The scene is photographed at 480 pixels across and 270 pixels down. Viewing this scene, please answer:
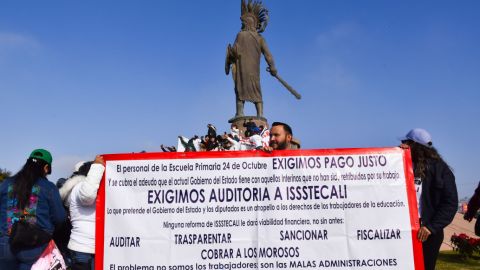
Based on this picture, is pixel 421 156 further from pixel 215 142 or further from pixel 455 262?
pixel 455 262

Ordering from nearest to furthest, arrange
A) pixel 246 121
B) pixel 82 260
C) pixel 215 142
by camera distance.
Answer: pixel 82 260 < pixel 215 142 < pixel 246 121

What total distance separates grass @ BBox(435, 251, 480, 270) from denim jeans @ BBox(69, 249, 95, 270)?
682cm

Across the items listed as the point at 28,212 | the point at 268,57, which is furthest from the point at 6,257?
the point at 268,57

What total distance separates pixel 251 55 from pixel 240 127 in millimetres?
2231

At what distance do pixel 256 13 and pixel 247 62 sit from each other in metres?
1.70

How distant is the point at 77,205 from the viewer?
389 centimetres

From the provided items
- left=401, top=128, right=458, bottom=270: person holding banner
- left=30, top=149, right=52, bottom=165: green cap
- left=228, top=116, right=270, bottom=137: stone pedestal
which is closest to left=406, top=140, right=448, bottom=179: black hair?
left=401, top=128, right=458, bottom=270: person holding banner

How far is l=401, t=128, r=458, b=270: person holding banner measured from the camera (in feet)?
12.1

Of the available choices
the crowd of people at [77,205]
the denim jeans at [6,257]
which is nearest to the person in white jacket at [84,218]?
the crowd of people at [77,205]

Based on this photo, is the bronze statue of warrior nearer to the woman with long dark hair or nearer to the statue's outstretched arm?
the statue's outstretched arm

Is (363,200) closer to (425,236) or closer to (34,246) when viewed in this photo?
(425,236)

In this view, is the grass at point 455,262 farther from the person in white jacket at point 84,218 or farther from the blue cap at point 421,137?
the person in white jacket at point 84,218

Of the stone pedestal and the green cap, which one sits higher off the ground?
the stone pedestal

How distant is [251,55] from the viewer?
40.9 feet
